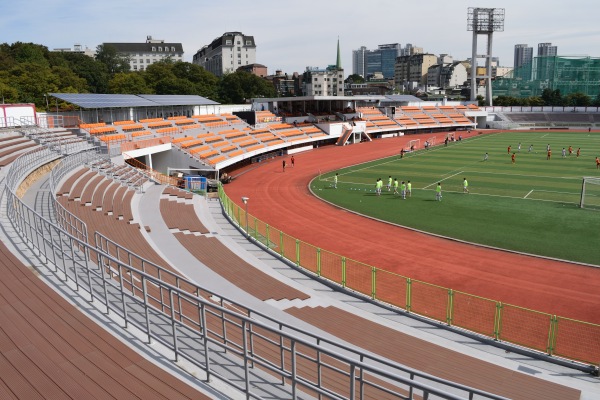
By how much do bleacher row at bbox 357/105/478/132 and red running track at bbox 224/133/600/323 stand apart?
173 feet

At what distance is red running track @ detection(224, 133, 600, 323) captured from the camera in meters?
17.2

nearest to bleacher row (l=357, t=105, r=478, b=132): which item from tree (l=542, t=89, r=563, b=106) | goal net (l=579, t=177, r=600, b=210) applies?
tree (l=542, t=89, r=563, b=106)

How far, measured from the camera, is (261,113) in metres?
69.9

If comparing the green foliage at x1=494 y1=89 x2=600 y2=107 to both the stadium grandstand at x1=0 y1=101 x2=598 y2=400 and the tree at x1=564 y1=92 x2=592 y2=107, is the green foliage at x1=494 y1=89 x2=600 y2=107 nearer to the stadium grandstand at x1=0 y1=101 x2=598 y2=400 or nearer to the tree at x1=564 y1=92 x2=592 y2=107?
the tree at x1=564 y1=92 x2=592 y2=107

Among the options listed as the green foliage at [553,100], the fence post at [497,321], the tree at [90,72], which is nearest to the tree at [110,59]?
the tree at [90,72]

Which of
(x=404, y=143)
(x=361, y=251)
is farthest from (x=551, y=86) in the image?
(x=361, y=251)

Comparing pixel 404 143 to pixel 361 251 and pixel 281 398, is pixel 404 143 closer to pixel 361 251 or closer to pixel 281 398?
pixel 361 251

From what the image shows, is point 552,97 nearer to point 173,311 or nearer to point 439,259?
point 439,259

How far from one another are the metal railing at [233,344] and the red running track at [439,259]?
8.58 m

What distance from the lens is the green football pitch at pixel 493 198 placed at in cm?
2431

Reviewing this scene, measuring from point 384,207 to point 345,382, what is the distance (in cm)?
2345

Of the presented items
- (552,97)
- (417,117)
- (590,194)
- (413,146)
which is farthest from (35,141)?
(552,97)

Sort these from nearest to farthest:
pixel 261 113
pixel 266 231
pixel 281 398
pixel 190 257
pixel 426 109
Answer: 1. pixel 281 398
2. pixel 190 257
3. pixel 266 231
4. pixel 261 113
5. pixel 426 109

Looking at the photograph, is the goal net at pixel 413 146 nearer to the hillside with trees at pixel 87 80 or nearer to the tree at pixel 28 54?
the hillside with trees at pixel 87 80
